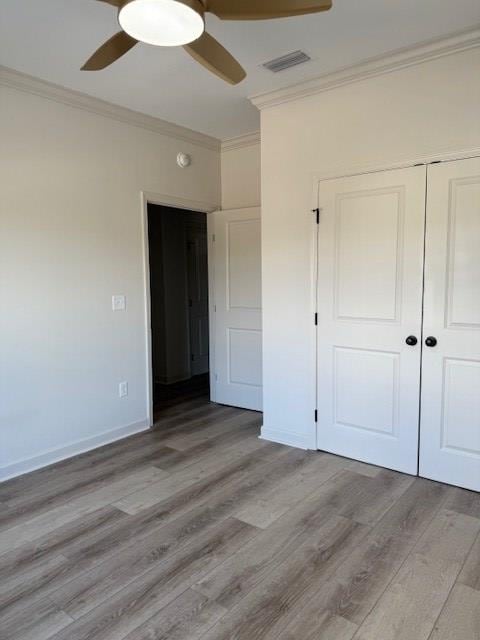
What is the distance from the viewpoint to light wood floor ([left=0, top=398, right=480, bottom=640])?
1816 millimetres

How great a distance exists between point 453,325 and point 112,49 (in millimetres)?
2454

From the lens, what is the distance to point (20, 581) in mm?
2072

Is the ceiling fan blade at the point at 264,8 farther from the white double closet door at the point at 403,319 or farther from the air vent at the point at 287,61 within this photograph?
the white double closet door at the point at 403,319

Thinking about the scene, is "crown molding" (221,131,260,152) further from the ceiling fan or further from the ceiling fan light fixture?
the ceiling fan light fixture

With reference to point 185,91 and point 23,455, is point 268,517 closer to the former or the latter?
point 23,455

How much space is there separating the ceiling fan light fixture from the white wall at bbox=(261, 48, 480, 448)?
Result: 1.70 meters

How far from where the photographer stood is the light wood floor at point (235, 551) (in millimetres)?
1816

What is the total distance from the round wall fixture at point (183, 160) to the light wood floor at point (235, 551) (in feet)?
8.91

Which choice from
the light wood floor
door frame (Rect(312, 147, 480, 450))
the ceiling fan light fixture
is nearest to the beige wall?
door frame (Rect(312, 147, 480, 450))

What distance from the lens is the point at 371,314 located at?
313 cm

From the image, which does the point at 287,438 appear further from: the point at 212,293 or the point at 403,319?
the point at 212,293

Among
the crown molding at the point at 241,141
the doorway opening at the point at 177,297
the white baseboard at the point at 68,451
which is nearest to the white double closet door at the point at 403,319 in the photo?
the crown molding at the point at 241,141

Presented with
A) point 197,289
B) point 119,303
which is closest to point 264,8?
point 119,303

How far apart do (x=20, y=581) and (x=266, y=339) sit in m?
2.34
